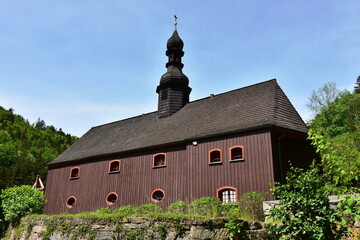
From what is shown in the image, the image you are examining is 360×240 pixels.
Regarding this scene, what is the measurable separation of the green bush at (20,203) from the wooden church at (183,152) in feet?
16.7

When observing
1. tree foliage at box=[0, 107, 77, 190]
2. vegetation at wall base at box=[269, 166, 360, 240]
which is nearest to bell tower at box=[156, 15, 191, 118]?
vegetation at wall base at box=[269, 166, 360, 240]

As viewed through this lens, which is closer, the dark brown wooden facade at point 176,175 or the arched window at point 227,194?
the dark brown wooden facade at point 176,175

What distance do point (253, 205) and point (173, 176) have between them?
614cm

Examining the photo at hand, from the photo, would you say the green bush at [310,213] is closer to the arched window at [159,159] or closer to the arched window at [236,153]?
the arched window at [236,153]

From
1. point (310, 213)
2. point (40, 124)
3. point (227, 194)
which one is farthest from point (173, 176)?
point (40, 124)

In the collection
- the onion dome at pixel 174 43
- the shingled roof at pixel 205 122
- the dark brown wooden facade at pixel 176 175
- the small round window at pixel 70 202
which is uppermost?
the onion dome at pixel 174 43

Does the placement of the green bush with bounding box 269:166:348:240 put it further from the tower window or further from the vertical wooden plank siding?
the tower window

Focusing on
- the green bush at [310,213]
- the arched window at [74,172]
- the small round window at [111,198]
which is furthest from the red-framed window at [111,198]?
the green bush at [310,213]

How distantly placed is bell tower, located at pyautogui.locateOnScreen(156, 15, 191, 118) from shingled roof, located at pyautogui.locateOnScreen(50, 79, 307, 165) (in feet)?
2.60

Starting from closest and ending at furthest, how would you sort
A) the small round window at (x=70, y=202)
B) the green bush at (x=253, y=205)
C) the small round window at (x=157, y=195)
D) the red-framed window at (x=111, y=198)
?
1. the green bush at (x=253, y=205)
2. the small round window at (x=157, y=195)
3. the red-framed window at (x=111, y=198)
4. the small round window at (x=70, y=202)

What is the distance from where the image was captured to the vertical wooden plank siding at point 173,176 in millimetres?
15117

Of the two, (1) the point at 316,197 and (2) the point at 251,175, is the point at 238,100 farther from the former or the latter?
(1) the point at 316,197

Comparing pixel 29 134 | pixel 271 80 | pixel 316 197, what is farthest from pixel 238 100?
pixel 29 134

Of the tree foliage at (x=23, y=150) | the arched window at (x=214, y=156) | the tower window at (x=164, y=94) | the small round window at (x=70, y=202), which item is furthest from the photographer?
the tree foliage at (x=23, y=150)
